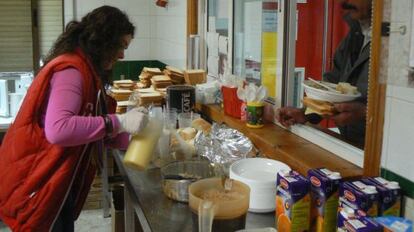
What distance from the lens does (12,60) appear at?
405 centimetres

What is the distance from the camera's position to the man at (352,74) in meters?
1.58

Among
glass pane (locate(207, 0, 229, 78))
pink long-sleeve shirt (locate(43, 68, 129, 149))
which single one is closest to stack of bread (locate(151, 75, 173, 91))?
glass pane (locate(207, 0, 229, 78))

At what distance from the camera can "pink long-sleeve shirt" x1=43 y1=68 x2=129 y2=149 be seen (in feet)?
5.04

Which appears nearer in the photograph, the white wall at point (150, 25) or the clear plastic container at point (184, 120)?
the clear plastic container at point (184, 120)

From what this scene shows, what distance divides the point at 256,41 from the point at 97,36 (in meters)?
0.91

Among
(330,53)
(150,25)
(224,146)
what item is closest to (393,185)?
(224,146)

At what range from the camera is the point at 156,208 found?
150 cm

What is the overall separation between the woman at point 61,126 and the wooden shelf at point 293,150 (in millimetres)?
491

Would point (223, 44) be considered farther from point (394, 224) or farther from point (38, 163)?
point (394, 224)

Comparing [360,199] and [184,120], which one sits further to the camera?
[184,120]

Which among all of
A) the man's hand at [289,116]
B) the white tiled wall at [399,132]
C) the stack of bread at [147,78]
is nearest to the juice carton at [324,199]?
the white tiled wall at [399,132]

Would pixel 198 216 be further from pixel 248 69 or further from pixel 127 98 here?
pixel 127 98

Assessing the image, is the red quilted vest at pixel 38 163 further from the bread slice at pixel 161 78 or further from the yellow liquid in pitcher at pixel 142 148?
the bread slice at pixel 161 78

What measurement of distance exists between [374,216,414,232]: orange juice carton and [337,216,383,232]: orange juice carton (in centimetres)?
1
